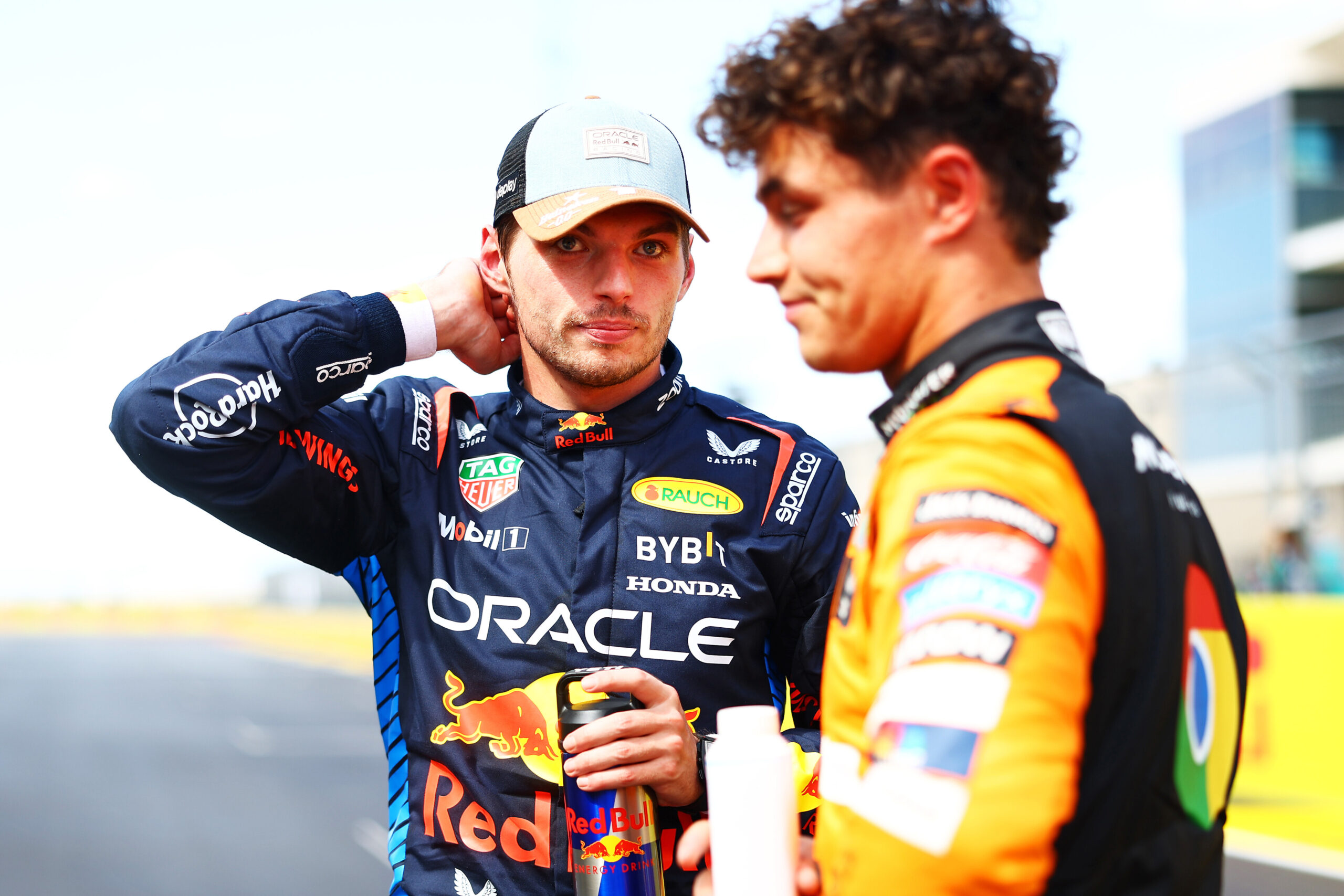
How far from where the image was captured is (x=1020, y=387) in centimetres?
131

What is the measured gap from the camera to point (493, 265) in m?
2.69

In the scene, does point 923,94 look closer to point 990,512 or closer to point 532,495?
point 990,512

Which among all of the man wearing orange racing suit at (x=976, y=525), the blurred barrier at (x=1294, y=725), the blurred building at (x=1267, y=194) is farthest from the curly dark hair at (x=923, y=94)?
the blurred building at (x=1267, y=194)

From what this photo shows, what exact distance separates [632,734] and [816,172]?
94cm

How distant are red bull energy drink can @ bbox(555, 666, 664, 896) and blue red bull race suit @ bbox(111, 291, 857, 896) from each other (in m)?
0.29

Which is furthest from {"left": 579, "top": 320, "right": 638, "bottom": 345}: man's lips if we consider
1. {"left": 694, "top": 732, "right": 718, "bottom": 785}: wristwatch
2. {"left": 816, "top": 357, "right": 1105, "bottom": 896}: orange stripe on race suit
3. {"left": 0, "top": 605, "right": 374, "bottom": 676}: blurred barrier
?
{"left": 0, "top": 605, "right": 374, "bottom": 676}: blurred barrier

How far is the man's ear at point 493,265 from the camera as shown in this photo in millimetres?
2660

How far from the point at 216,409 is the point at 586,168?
818mm

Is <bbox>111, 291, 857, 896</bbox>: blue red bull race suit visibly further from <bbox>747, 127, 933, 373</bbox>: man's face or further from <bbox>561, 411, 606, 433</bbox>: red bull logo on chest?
<bbox>747, 127, 933, 373</bbox>: man's face

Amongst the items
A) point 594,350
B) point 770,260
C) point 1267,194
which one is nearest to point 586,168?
point 594,350

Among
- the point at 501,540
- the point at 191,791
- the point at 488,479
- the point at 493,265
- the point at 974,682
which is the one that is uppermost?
the point at 493,265

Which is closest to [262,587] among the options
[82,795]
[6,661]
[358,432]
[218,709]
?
[6,661]

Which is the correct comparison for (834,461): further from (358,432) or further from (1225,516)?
(1225,516)

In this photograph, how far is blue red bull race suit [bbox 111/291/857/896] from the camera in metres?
2.33
